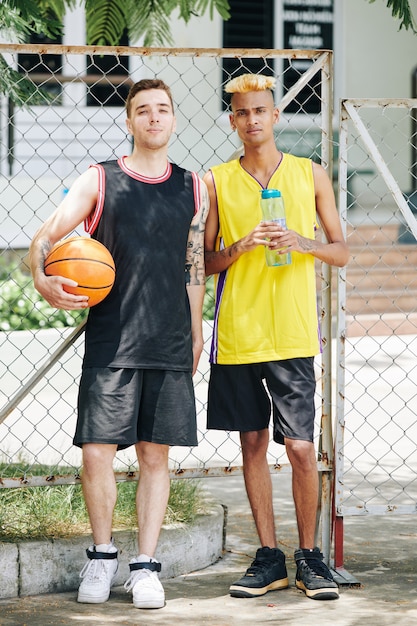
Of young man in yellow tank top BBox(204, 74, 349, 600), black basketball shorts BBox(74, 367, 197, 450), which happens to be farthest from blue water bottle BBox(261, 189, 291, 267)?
black basketball shorts BBox(74, 367, 197, 450)

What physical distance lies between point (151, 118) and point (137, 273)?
0.64 m

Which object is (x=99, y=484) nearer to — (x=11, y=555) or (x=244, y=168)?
(x=11, y=555)

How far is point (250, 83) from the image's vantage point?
4625mm

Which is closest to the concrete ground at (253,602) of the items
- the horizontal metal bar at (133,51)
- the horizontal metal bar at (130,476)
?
the horizontal metal bar at (130,476)

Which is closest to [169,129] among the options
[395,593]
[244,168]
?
[244,168]

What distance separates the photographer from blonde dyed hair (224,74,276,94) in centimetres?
462

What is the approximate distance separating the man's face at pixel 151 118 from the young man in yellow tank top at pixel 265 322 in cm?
31

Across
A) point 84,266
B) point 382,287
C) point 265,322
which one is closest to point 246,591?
point 265,322

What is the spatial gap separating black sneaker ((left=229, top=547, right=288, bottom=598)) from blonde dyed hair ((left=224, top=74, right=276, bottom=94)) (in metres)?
1.97

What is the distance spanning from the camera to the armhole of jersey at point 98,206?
14.8 ft

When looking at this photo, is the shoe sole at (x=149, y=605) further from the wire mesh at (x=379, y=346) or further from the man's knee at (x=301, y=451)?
the wire mesh at (x=379, y=346)

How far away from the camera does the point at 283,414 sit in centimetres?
470

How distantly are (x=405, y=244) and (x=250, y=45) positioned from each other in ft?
13.5

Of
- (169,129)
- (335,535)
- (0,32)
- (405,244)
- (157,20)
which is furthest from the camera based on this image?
(405,244)
